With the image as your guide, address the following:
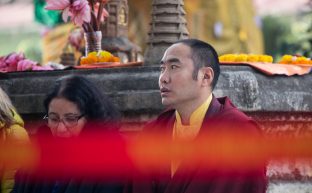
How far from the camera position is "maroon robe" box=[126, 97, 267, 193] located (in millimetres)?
4137

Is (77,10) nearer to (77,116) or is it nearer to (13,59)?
(13,59)

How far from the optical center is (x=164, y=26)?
224 inches

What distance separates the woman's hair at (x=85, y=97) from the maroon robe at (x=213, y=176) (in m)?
0.31

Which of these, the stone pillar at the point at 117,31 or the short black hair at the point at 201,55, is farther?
the stone pillar at the point at 117,31

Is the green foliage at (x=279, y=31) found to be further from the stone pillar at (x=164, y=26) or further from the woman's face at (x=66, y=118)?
the woman's face at (x=66, y=118)

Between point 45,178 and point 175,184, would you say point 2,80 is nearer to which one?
point 45,178

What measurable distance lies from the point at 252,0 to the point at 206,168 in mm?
13293

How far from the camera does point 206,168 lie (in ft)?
13.8

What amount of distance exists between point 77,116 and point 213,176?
75cm

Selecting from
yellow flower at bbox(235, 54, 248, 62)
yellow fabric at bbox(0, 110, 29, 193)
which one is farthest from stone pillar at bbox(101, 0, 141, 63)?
yellow fabric at bbox(0, 110, 29, 193)

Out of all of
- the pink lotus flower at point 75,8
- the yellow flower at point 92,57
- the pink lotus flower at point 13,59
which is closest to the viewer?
the yellow flower at point 92,57

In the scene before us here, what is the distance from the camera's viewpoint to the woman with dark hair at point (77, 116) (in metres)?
4.38

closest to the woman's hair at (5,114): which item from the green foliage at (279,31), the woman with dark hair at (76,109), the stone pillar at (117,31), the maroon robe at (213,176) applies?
the woman with dark hair at (76,109)

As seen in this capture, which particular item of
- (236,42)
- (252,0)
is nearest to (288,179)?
(236,42)
